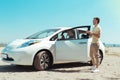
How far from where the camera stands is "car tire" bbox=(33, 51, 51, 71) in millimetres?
11742

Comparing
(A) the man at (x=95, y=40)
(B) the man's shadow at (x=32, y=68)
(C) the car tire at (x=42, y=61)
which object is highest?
(A) the man at (x=95, y=40)

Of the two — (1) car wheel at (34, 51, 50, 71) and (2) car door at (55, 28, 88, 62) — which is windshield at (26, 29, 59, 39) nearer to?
(2) car door at (55, 28, 88, 62)

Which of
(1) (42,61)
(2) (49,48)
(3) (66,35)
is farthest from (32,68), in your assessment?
(3) (66,35)

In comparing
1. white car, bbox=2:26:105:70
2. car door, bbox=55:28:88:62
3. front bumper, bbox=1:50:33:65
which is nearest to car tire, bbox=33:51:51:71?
white car, bbox=2:26:105:70

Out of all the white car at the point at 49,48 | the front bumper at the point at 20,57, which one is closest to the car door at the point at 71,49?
the white car at the point at 49,48

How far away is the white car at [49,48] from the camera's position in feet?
38.2

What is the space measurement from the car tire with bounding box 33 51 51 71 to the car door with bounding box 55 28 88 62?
0.47 m

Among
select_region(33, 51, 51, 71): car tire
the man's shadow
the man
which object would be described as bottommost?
the man's shadow

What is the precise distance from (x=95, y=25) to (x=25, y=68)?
3243 mm

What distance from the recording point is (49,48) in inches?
476

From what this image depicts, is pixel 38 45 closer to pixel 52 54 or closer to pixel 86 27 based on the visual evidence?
pixel 52 54

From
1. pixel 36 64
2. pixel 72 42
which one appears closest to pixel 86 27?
pixel 72 42

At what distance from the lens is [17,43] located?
12117mm

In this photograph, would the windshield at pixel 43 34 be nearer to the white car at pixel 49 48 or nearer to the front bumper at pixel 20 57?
the white car at pixel 49 48
